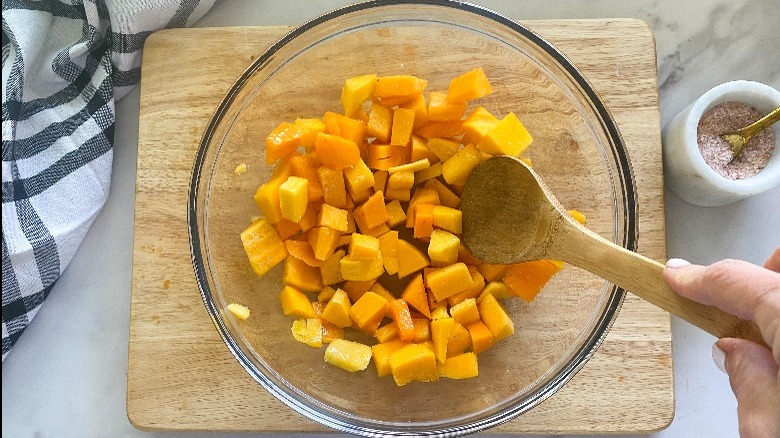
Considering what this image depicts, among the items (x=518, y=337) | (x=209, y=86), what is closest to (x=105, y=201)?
(x=209, y=86)

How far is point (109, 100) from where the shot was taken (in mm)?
1806

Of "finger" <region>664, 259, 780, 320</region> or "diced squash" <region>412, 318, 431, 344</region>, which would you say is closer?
"finger" <region>664, 259, 780, 320</region>

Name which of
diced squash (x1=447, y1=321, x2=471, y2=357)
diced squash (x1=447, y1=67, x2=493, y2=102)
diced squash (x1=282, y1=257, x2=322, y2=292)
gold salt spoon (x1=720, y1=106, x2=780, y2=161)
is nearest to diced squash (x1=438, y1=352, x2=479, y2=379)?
diced squash (x1=447, y1=321, x2=471, y2=357)

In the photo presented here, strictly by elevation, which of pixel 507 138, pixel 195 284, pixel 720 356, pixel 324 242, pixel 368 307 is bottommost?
pixel 195 284

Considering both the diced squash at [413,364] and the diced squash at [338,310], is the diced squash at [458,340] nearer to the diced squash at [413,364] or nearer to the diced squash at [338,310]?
the diced squash at [413,364]

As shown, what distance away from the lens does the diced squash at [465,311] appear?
61.4 inches

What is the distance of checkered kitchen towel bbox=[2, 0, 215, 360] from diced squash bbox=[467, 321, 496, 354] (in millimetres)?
992

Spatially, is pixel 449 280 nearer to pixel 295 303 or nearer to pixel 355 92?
pixel 295 303

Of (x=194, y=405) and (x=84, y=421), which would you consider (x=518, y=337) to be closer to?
(x=194, y=405)

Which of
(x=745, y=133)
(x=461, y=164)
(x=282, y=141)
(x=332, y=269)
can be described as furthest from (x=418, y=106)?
(x=745, y=133)

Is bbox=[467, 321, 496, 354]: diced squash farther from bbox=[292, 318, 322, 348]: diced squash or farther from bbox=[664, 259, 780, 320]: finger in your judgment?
bbox=[664, 259, 780, 320]: finger

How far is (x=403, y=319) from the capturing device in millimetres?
1566

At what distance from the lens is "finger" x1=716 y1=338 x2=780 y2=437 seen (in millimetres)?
1069

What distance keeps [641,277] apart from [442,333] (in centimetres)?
43
